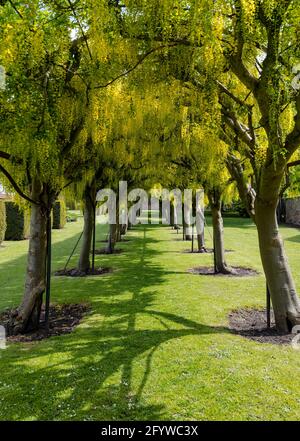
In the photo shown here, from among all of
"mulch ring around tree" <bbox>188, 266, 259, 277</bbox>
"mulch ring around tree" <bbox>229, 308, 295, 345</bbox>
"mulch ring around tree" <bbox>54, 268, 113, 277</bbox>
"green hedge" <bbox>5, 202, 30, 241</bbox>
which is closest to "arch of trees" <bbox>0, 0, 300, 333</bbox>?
"mulch ring around tree" <bbox>229, 308, 295, 345</bbox>

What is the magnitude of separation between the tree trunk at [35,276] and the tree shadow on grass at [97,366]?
0.76 metres

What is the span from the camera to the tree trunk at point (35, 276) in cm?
652

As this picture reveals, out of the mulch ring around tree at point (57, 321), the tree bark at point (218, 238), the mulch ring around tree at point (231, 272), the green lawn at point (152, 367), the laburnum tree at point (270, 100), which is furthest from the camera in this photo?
the tree bark at point (218, 238)

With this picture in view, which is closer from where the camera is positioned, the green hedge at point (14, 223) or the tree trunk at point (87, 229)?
the tree trunk at point (87, 229)

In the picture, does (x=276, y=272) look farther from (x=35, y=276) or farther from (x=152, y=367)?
(x=35, y=276)

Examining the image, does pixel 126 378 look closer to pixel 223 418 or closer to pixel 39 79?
pixel 223 418

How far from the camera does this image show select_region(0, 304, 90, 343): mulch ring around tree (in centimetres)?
626

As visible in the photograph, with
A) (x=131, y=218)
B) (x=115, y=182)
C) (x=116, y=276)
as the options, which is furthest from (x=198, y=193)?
(x=131, y=218)

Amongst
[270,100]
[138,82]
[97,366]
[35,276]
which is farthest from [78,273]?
[270,100]

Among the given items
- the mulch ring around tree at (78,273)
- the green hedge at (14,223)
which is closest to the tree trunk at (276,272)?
the mulch ring around tree at (78,273)

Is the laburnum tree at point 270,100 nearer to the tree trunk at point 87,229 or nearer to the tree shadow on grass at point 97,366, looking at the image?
the tree shadow on grass at point 97,366

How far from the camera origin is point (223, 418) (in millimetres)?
3691

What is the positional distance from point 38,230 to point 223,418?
4.40 metres

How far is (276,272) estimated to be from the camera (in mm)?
6180
